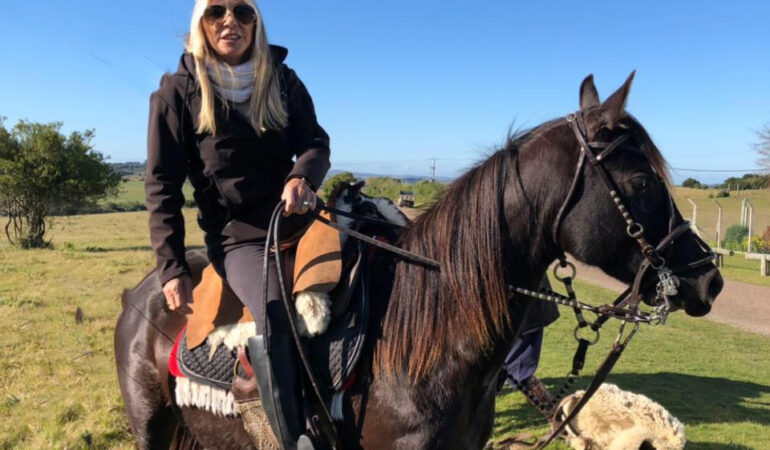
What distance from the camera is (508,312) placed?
2.22 metres

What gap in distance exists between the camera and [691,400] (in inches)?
263

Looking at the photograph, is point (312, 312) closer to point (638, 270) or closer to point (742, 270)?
point (638, 270)

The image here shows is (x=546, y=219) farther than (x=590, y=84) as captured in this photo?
No

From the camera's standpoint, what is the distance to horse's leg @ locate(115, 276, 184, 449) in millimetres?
2963

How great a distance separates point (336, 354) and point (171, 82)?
1544 millimetres

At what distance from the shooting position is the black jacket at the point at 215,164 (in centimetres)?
237

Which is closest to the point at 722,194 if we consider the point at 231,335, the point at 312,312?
the point at 312,312

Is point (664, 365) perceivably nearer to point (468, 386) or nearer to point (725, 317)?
point (725, 317)

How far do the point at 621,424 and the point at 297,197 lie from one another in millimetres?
4366

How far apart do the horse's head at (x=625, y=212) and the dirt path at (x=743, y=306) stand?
27.0ft

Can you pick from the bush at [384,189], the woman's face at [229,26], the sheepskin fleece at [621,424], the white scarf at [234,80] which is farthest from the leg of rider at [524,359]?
the bush at [384,189]

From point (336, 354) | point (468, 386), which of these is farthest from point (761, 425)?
point (336, 354)

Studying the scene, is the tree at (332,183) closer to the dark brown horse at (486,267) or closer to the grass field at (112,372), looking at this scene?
the dark brown horse at (486,267)

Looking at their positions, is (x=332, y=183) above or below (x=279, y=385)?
above
